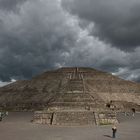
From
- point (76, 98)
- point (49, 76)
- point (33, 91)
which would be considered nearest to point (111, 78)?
point (49, 76)

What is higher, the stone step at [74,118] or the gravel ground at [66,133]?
the stone step at [74,118]

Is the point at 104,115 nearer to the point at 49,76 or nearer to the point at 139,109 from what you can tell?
the point at 139,109

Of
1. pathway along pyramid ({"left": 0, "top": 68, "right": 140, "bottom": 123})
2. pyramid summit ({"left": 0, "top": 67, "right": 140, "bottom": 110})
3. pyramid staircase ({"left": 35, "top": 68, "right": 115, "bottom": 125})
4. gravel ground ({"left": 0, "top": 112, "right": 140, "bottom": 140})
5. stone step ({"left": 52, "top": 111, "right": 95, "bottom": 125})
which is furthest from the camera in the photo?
pyramid summit ({"left": 0, "top": 67, "right": 140, "bottom": 110})

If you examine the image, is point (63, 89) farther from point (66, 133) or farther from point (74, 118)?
point (66, 133)

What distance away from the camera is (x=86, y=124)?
37844 mm

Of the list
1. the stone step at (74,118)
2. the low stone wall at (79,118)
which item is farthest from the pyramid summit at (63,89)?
the stone step at (74,118)

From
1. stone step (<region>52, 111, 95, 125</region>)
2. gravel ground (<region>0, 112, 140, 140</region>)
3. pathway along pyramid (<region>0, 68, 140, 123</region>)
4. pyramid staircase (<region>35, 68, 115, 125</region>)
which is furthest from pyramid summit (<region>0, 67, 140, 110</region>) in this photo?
gravel ground (<region>0, 112, 140, 140</region>)

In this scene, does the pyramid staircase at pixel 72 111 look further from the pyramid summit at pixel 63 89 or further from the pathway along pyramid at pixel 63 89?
the pyramid summit at pixel 63 89

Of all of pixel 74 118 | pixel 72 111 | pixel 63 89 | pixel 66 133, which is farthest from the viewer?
pixel 63 89

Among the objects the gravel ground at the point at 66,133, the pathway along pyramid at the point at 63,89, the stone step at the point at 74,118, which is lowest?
the gravel ground at the point at 66,133

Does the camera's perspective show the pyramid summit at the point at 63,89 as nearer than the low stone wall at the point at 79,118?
No

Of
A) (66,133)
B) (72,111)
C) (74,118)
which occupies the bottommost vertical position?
(66,133)

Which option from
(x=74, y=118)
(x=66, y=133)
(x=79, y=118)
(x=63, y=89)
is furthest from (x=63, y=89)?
(x=66, y=133)

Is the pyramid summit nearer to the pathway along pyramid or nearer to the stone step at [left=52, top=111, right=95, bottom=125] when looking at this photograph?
the pathway along pyramid
